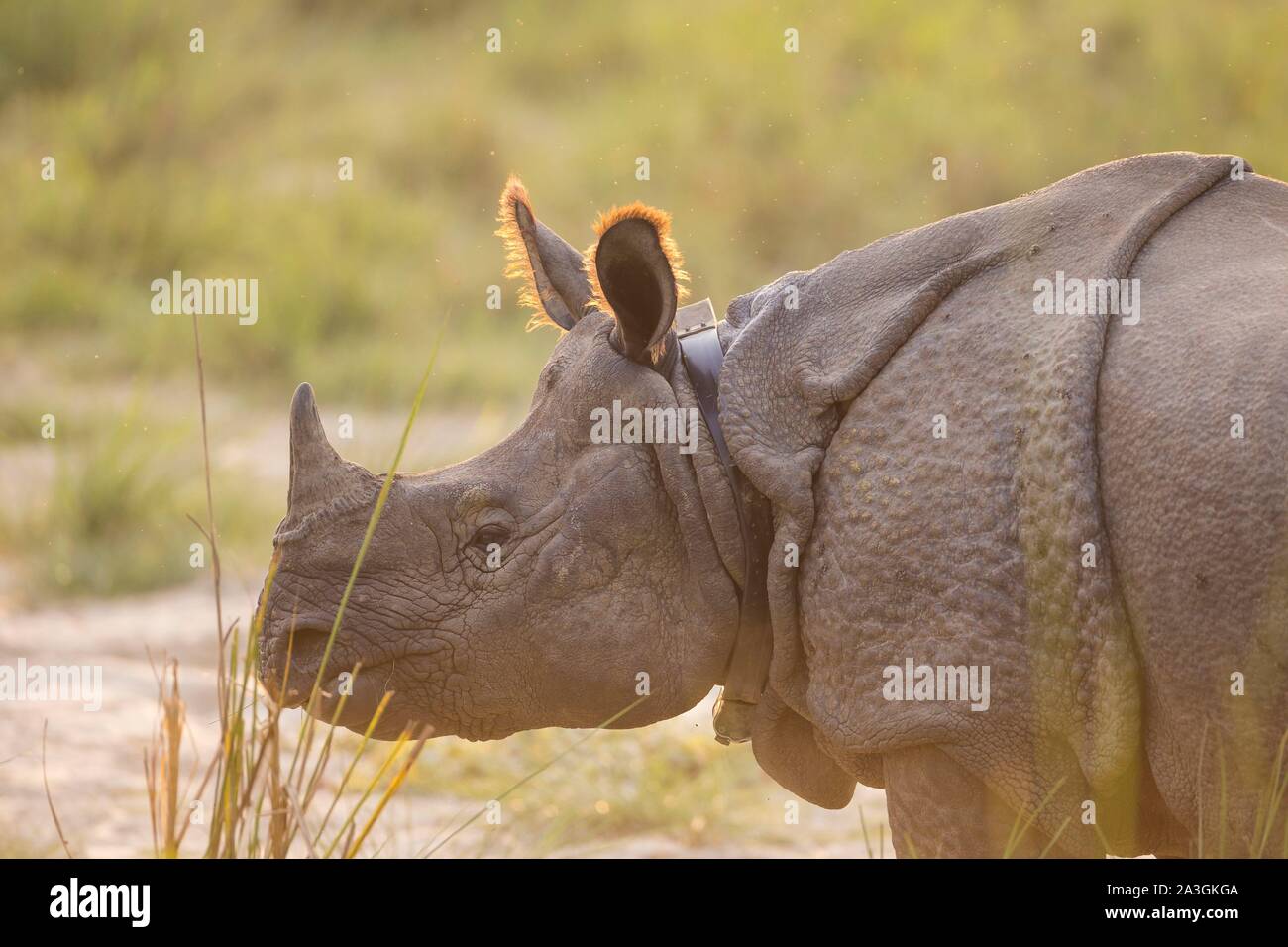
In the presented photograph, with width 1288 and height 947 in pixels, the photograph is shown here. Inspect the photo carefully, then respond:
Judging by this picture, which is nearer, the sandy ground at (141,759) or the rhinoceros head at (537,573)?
the rhinoceros head at (537,573)

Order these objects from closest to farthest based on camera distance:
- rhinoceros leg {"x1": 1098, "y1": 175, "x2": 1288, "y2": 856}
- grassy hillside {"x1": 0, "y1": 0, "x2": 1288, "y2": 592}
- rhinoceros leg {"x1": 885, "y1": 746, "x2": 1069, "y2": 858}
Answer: rhinoceros leg {"x1": 1098, "y1": 175, "x2": 1288, "y2": 856} < rhinoceros leg {"x1": 885, "y1": 746, "x2": 1069, "y2": 858} < grassy hillside {"x1": 0, "y1": 0, "x2": 1288, "y2": 592}

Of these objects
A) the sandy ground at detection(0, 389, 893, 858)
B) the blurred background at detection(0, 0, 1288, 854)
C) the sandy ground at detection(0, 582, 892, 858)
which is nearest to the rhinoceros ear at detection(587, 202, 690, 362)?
the sandy ground at detection(0, 389, 893, 858)

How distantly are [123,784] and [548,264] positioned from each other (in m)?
2.82

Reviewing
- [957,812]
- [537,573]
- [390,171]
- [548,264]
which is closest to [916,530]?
[957,812]

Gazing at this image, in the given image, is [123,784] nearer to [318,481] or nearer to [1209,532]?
[318,481]

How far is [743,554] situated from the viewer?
316 cm

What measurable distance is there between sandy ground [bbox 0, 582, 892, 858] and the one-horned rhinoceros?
117 cm

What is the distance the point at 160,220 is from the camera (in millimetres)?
12227

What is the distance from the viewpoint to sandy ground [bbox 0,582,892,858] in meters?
4.95

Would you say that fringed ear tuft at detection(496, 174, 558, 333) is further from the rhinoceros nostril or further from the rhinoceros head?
the rhinoceros nostril

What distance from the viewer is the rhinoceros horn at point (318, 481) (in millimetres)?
3248

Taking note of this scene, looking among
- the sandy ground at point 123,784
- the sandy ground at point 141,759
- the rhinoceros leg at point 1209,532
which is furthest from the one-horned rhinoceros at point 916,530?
the sandy ground at point 123,784

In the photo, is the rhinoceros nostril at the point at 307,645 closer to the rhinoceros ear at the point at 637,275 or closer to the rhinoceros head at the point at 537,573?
the rhinoceros head at the point at 537,573
